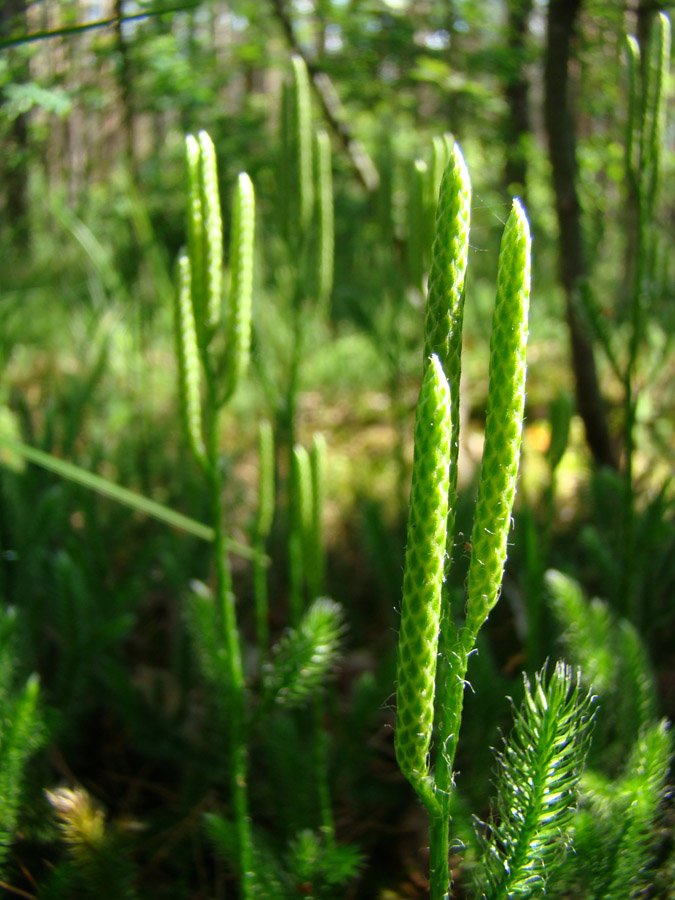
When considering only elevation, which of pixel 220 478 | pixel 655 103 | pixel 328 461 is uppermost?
pixel 655 103

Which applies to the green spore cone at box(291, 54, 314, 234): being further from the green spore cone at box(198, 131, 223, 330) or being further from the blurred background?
the green spore cone at box(198, 131, 223, 330)

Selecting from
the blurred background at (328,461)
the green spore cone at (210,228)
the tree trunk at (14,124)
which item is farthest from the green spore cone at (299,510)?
the tree trunk at (14,124)

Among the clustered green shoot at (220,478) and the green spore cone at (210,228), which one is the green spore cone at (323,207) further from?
the green spore cone at (210,228)

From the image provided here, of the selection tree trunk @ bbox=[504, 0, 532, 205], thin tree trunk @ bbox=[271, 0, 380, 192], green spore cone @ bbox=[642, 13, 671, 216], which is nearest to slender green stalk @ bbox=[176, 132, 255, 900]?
green spore cone @ bbox=[642, 13, 671, 216]

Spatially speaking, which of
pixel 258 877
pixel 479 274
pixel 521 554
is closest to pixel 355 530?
pixel 521 554

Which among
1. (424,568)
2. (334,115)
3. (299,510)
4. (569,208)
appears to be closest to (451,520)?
(424,568)

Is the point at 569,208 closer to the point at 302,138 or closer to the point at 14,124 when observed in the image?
Result: the point at 302,138
